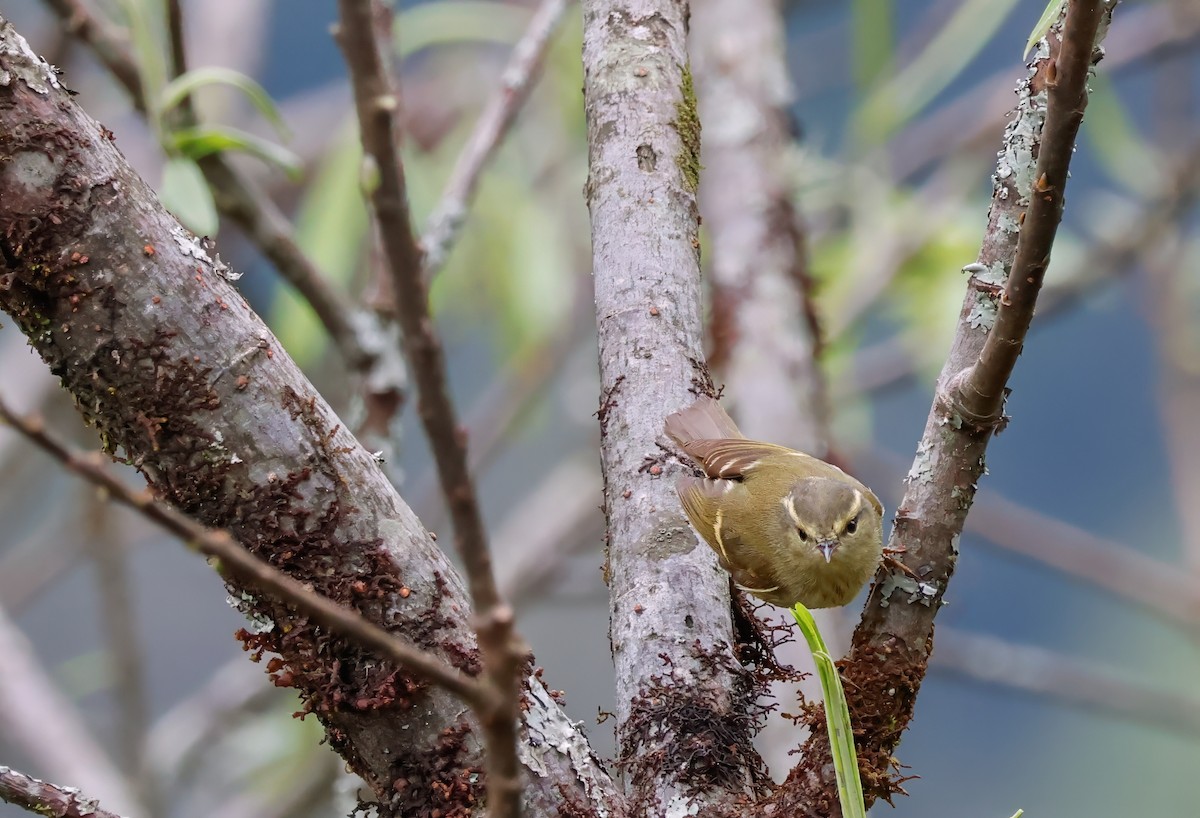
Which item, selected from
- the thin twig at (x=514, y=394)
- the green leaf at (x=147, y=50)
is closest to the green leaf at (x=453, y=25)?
the thin twig at (x=514, y=394)

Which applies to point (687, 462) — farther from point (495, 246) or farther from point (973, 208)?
point (973, 208)

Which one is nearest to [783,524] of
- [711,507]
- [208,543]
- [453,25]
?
[711,507]

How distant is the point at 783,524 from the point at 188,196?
1.55 m

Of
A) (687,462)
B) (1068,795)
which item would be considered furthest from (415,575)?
(1068,795)

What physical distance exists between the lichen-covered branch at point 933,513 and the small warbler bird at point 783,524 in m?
0.66

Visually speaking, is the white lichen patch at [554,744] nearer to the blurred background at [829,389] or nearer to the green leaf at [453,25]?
the blurred background at [829,389]

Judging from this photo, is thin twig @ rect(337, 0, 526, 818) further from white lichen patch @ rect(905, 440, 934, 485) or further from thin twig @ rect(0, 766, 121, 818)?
white lichen patch @ rect(905, 440, 934, 485)

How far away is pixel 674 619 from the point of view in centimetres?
202

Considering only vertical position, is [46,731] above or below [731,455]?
below

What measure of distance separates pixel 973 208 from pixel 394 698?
15.3 feet

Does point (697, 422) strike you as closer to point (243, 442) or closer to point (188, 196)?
point (243, 442)

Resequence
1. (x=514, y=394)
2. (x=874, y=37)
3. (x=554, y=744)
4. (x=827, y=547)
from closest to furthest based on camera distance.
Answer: (x=554, y=744), (x=827, y=547), (x=874, y=37), (x=514, y=394)

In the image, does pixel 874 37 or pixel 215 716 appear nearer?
pixel 215 716

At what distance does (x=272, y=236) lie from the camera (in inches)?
136
